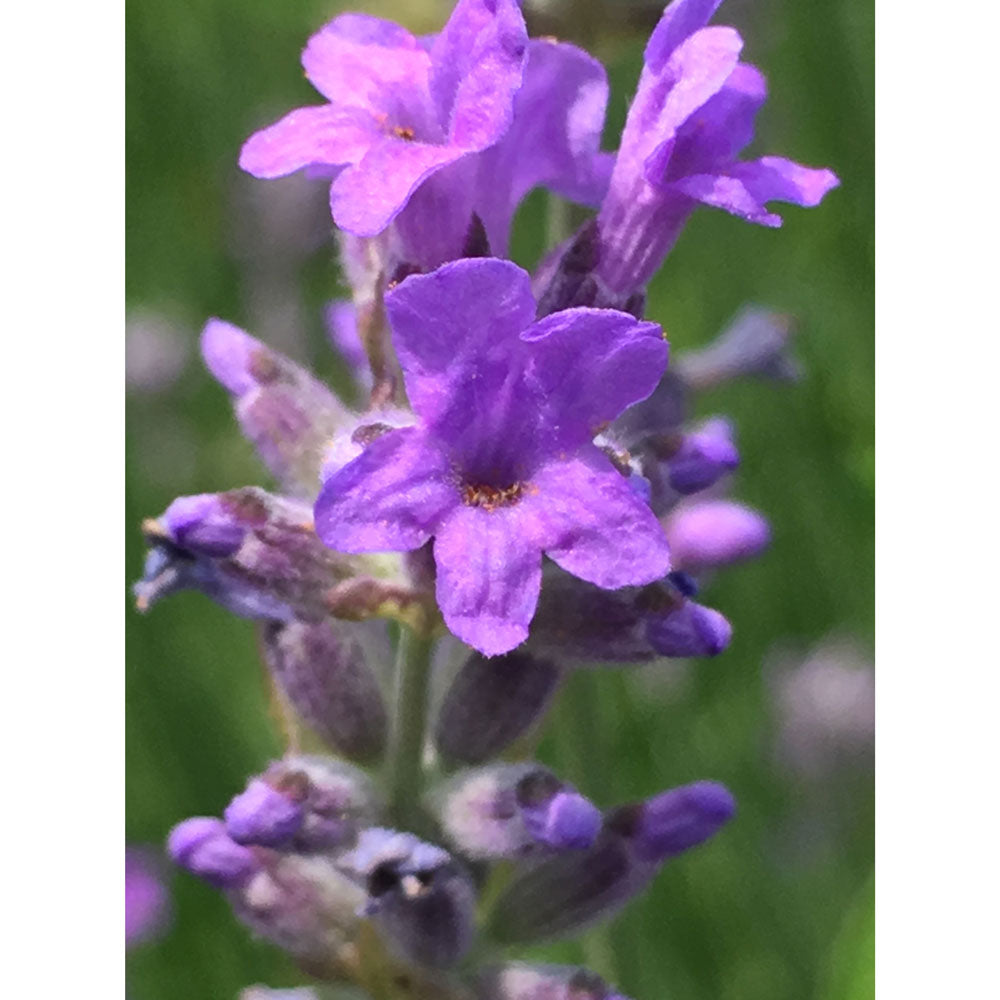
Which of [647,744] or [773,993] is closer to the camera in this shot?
[773,993]

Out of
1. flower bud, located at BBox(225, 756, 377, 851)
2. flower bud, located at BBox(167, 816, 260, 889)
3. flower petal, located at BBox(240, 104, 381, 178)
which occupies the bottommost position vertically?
flower bud, located at BBox(167, 816, 260, 889)

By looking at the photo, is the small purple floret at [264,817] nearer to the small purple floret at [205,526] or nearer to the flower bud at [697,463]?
the small purple floret at [205,526]

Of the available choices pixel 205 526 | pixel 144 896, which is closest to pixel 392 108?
pixel 205 526

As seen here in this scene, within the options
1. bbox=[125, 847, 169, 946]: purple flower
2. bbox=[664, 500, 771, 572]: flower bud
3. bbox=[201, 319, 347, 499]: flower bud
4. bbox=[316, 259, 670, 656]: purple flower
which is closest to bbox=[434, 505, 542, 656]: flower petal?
bbox=[316, 259, 670, 656]: purple flower

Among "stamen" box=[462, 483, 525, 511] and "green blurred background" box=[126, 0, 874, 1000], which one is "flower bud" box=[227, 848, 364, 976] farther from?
"green blurred background" box=[126, 0, 874, 1000]

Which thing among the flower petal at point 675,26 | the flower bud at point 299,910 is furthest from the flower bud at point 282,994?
the flower petal at point 675,26

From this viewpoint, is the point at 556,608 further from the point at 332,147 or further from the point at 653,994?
the point at 653,994
